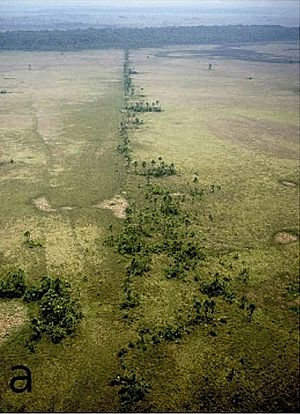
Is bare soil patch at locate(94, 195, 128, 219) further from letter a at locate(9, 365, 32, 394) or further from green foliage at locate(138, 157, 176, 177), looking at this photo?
letter a at locate(9, 365, 32, 394)

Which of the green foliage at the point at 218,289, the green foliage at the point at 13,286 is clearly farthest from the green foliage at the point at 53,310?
the green foliage at the point at 218,289

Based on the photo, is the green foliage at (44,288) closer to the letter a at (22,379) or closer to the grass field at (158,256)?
the grass field at (158,256)

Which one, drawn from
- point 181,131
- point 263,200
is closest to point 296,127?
point 181,131

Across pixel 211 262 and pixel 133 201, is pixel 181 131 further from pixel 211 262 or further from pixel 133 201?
pixel 211 262

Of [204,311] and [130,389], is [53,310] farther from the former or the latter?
[204,311]

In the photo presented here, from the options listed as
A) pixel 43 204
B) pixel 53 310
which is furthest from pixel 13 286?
pixel 43 204

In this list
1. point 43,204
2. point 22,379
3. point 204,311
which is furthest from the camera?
point 43,204
